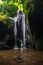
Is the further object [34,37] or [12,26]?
[12,26]

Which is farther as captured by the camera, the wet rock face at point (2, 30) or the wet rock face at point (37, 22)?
the wet rock face at point (2, 30)

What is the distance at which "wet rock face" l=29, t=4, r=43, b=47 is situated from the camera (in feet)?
47.5

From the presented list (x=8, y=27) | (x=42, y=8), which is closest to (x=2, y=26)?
(x=8, y=27)

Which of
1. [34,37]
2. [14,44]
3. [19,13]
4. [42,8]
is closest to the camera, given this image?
[42,8]

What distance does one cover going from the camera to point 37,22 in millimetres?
14914

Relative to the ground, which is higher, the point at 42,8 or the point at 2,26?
the point at 42,8

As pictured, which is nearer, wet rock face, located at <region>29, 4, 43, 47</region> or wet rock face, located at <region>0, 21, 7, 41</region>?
wet rock face, located at <region>29, 4, 43, 47</region>

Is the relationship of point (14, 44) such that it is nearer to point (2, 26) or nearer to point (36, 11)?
point (2, 26)

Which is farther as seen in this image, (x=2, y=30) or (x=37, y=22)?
(x=2, y=30)

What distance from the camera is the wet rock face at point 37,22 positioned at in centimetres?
1448

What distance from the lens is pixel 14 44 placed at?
1652 centimetres

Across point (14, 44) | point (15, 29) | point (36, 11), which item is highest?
point (36, 11)

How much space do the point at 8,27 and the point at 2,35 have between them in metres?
0.89

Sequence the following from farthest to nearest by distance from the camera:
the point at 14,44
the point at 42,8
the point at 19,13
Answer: the point at 19,13, the point at 14,44, the point at 42,8
